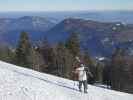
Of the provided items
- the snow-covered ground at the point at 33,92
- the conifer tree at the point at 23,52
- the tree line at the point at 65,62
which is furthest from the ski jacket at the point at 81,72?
the conifer tree at the point at 23,52

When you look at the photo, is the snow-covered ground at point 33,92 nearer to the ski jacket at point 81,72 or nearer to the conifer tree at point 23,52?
the ski jacket at point 81,72

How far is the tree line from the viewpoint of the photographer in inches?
3428

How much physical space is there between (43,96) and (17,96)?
1.50m

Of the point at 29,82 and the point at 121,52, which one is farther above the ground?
the point at 29,82

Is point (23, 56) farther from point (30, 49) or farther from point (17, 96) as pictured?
point (17, 96)

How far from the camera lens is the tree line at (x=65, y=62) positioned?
87062 millimetres

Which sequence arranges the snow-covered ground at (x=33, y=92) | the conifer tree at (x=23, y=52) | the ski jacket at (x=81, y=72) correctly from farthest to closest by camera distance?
the conifer tree at (x=23, y=52) → the ski jacket at (x=81, y=72) → the snow-covered ground at (x=33, y=92)

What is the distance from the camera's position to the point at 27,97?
18.7 metres

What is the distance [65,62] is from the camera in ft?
305

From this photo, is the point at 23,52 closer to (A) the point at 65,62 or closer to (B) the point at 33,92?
(A) the point at 65,62

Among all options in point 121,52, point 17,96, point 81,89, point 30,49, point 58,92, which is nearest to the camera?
point 17,96

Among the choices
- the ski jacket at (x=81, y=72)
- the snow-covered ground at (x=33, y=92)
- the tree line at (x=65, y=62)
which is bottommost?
the tree line at (x=65, y=62)

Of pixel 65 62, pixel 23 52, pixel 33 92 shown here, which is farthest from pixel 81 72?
pixel 23 52

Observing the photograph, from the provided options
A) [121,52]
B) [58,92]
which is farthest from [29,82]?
[121,52]
